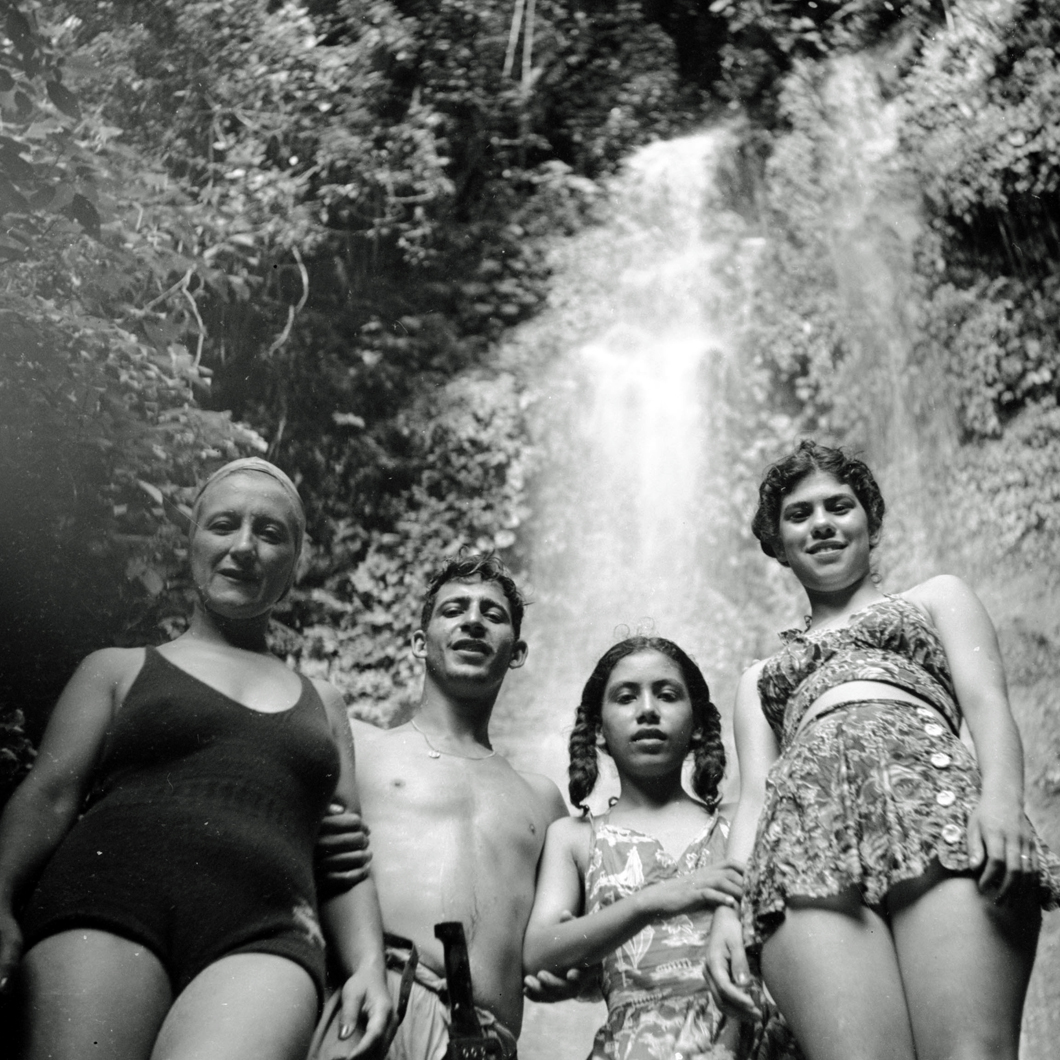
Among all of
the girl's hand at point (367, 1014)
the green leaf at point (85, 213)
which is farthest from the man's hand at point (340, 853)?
the green leaf at point (85, 213)

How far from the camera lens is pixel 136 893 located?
1605mm

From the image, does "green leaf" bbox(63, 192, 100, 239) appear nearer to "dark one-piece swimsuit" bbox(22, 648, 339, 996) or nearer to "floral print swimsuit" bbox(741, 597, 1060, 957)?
"dark one-piece swimsuit" bbox(22, 648, 339, 996)

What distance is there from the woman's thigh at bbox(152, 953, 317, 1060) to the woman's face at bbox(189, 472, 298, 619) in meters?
0.64

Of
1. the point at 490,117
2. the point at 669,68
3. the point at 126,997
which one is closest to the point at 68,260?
the point at 126,997

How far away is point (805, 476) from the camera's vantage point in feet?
7.01

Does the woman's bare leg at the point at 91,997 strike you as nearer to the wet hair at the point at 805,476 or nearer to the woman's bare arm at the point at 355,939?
the woman's bare arm at the point at 355,939

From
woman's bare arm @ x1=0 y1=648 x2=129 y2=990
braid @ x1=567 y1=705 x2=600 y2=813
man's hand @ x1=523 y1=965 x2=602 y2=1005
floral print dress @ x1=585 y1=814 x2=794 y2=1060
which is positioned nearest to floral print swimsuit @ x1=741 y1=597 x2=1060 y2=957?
floral print dress @ x1=585 y1=814 x2=794 y2=1060

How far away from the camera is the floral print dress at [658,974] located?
6.48 feet

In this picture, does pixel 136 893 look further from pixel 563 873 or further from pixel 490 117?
pixel 490 117

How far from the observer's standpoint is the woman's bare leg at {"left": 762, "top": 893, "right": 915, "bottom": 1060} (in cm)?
149

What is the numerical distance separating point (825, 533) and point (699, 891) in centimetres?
66

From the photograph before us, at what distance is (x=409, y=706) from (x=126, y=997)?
162 inches

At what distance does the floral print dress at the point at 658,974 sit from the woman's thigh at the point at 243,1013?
0.67 metres

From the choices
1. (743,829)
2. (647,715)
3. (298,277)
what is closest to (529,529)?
(298,277)
